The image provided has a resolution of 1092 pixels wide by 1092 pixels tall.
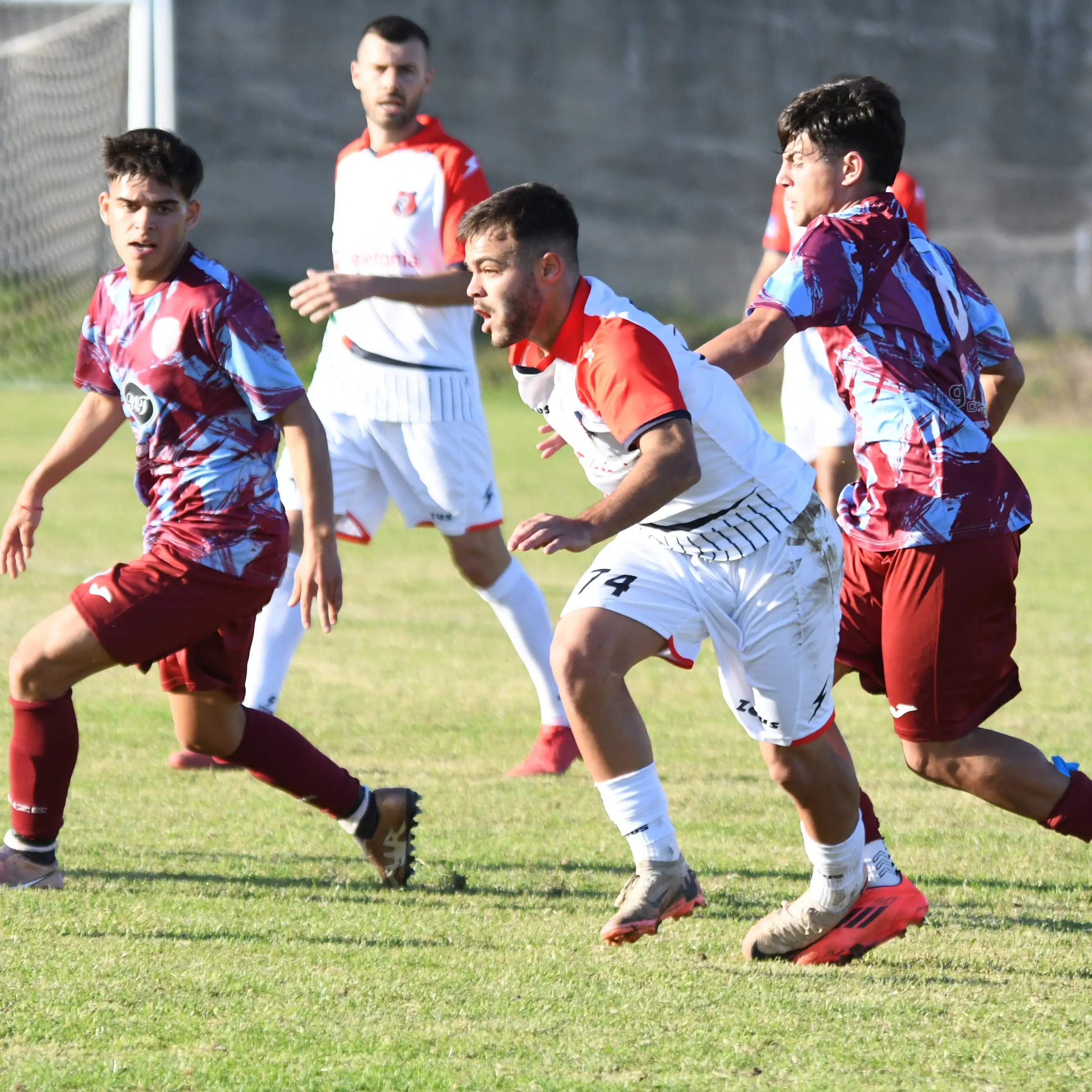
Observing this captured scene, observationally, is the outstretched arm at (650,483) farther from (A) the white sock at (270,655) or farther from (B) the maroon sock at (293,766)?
(A) the white sock at (270,655)

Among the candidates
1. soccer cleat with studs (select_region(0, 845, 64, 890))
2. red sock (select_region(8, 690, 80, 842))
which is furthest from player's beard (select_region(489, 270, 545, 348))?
soccer cleat with studs (select_region(0, 845, 64, 890))

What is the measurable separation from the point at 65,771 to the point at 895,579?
6.60 ft

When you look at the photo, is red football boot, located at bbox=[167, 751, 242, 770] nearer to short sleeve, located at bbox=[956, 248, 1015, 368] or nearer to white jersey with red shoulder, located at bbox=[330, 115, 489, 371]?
white jersey with red shoulder, located at bbox=[330, 115, 489, 371]

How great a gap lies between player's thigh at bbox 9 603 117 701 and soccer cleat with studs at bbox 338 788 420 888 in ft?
2.48

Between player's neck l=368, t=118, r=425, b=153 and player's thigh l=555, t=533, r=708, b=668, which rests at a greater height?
player's neck l=368, t=118, r=425, b=153

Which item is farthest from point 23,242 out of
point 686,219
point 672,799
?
point 672,799

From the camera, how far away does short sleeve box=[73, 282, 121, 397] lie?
4.27m

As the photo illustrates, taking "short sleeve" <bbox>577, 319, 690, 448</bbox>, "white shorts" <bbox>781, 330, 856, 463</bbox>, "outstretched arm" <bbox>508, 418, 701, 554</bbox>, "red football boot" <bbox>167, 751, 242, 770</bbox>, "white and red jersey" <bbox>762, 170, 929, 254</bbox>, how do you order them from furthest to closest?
"white shorts" <bbox>781, 330, 856, 463</bbox>, "white and red jersey" <bbox>762, 170, 929, 254</bbox>, "red football boot" <bbox>167, 751, 242, 770</bbox>, "short sleeve" <bbox>577, 319, 690, 448</bbox>, "outstretched arm" <bbox>508, 418, 701, 554</bbox>

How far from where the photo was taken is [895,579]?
387 centimetres

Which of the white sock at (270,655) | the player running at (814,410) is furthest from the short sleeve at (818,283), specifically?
the player running at (814,410)

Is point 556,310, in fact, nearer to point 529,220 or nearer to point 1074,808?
point 529,220

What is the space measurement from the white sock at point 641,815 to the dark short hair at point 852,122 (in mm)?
1420

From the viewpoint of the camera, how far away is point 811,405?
6.84 metres

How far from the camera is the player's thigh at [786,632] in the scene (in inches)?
140
